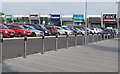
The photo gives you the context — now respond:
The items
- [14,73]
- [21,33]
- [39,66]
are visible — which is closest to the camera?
[14,73]

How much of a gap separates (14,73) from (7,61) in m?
2.46

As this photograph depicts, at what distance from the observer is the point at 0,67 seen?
8.84m

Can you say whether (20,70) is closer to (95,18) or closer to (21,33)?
(21,33)

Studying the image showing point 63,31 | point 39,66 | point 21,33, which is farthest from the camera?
point 63,31

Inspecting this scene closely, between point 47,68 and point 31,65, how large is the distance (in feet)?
2.79

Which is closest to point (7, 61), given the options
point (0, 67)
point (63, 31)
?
point (0, 67)

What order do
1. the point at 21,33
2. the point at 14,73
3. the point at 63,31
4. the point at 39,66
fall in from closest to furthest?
1. the point at 14,73
2. the point at 39,66
3. the point at 21,33
4. the point at 63,31

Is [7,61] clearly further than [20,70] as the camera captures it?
Yes

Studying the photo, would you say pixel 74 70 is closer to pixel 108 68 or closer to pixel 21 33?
pixel 108 68

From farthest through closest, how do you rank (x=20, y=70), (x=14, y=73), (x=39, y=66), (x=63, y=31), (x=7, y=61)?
(x=63, y=31), (x=7, y=61), (x=39, y=66), (x=20, y=70), (x=14, y=73)

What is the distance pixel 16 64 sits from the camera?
380 inches

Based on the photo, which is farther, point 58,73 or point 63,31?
point 63,31

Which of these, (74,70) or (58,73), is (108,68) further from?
(58,73)

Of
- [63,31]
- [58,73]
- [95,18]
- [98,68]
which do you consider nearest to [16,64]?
[58,73]
